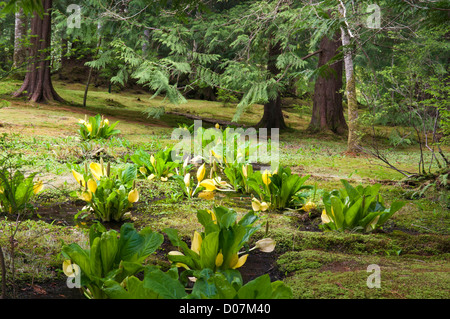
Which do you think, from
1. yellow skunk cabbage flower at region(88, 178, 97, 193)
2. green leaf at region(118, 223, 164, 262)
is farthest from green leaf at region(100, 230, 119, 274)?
yellow skunk cabbage flower at region(88, 178, 97, 193)

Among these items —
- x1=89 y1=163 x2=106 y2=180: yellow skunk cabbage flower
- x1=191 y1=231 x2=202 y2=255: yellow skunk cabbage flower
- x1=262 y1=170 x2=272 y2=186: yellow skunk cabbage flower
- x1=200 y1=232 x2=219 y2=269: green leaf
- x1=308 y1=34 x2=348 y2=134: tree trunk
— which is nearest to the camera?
x1=200 y1=232 x2=219 y2=269: green leaf

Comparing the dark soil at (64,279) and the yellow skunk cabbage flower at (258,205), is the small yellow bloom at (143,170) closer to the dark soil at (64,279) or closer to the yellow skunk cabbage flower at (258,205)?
the dark soil at (64,279)

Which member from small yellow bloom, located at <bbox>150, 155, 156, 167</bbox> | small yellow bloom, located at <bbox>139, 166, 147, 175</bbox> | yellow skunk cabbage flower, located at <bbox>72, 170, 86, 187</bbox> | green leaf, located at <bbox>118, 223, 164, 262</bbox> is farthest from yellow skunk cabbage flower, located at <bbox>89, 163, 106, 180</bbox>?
green leaf, located at <bbox>118, 223, 164, 262</bbox>

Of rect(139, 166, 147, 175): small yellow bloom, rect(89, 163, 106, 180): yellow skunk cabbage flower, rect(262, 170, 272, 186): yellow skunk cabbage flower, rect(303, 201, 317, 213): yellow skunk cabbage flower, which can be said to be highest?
rect(89, 163, 106, 180): yellow skunk cabbage flower

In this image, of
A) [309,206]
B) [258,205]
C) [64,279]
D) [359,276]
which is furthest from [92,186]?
[359,276]

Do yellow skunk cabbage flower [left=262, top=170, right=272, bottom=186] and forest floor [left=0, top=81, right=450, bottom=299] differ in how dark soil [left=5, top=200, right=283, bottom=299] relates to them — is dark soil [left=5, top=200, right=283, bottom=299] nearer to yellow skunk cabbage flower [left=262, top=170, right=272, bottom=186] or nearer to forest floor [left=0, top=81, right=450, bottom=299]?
forest floor [left=0, top=81, right=450, bottom=299]

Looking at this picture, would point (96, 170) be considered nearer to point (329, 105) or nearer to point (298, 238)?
point (298, 238)

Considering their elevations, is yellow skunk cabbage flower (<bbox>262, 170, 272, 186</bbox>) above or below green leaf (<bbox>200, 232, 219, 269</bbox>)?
above

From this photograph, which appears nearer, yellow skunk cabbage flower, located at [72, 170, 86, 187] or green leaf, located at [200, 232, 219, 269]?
green leaf, located at [200, 232, 219, 269]

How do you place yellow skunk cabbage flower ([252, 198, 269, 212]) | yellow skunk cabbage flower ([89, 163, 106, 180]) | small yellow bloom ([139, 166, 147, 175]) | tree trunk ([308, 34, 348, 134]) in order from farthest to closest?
tree trunk ([308, 34, 348, 134]) < small yellow bloom ([139, 166, 147, 175]) < yellow skunk cabbage flower ([89, 163, 106, 180]) < yellow skunk cabbage flower ([252, 198, 269, 212])

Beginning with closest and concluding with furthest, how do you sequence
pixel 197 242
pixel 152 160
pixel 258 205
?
pixel 197 242 < pixel 258 205 < pixel 152 160

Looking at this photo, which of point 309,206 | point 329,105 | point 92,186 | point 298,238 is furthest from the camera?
point 329,105

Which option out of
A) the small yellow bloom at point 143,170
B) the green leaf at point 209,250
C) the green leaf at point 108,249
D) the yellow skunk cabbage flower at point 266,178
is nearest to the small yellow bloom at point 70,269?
the green leaf at point 108,249
